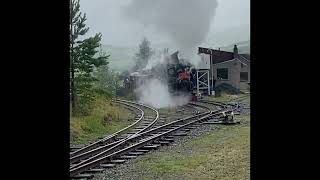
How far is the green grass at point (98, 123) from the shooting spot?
11812mm

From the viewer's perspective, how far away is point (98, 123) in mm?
14117

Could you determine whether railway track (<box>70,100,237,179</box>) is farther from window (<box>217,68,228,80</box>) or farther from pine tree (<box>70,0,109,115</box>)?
window (<box>217,68,228,80</box>)

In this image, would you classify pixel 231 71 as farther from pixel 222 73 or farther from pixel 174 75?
pixel 174 75

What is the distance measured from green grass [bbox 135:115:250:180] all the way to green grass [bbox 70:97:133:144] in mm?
2978

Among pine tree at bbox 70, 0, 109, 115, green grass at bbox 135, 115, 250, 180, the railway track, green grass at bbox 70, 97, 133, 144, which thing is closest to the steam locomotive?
green grass at bbox 70, 97, 133, 144

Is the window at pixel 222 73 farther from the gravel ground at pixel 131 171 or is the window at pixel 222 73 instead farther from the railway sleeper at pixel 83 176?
the railway sleeper at pixel 83 176

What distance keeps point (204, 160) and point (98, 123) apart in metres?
6.71

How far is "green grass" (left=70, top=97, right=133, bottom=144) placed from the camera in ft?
38.8

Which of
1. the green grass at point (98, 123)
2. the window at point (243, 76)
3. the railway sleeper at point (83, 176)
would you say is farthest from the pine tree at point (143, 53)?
the railway sleeper at point (83, 176)

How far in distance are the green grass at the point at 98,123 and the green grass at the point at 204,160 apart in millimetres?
2978
